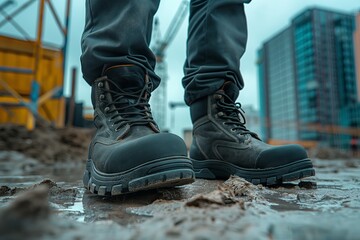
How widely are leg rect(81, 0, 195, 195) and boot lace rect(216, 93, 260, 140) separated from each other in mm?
259

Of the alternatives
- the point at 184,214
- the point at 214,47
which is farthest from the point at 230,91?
the point at 184,214

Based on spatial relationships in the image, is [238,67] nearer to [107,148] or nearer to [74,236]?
[107,148]

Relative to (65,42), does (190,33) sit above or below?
below

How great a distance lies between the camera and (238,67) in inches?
43.4

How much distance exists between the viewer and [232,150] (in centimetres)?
102

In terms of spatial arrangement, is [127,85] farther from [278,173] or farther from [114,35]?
[278,173]

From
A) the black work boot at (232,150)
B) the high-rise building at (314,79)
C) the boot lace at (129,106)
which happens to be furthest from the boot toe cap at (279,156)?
the high-rise building at (314,79)

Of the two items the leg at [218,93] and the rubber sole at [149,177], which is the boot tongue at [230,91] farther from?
the rubber sole at [149,177]

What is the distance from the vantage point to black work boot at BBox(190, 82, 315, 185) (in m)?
0.95

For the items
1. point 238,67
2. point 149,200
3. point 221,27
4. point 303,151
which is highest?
point 221,27

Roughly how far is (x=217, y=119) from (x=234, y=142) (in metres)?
0.10

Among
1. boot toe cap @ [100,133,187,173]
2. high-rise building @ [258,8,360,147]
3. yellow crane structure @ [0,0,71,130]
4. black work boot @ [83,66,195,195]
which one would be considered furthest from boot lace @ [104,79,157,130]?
high-rise building @ [258,8,360,147]

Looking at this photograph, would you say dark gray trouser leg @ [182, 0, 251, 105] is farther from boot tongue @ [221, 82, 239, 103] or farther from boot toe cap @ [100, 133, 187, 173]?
boot toe cap @ [100, 133, 187, 173]

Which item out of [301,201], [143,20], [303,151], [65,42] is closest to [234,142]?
[303,151]
